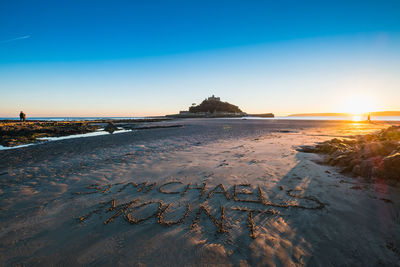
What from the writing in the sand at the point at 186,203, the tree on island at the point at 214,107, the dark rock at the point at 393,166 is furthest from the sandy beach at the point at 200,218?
the tree on island at the point at 214,107

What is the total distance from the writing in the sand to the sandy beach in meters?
0.02

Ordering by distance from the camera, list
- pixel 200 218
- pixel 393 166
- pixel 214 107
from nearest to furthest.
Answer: pixel 200 218 < pixel 393 166 < pixel 214 107

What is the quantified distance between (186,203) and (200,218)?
24.2 inches

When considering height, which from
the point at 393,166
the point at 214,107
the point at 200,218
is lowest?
the point at 200,218

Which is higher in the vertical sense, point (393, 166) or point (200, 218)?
point (393, 166)

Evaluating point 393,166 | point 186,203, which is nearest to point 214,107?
point 393,166

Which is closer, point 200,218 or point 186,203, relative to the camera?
point 200,218

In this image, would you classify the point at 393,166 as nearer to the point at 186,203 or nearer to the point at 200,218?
the point at 200,218

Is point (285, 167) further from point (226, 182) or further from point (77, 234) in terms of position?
point (77, 234)

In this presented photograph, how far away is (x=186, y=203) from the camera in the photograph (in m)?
3.61

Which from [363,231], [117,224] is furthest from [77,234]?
[363,231]

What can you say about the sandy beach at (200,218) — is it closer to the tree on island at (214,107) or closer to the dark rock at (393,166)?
the dark rock at (393,166)

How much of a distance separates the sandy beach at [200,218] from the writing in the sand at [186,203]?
0.02 metres

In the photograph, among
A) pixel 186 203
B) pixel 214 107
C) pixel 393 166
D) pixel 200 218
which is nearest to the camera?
pixel 200 218
